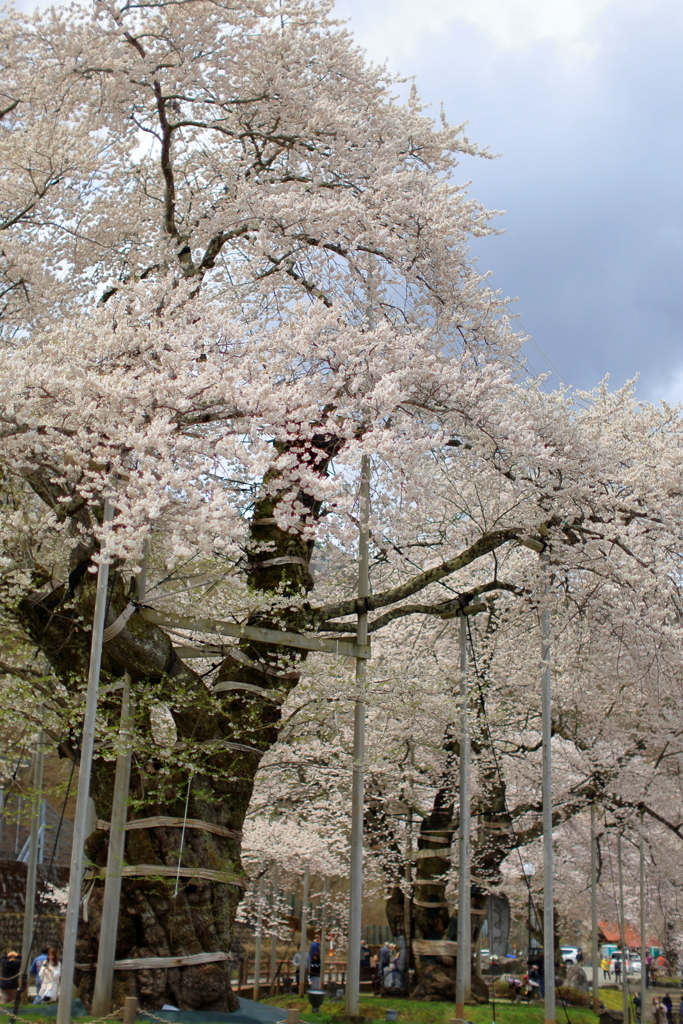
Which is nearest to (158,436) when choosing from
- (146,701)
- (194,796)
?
(146,701)


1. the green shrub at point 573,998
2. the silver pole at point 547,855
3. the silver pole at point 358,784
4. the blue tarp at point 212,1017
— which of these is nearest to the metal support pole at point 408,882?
the silver pole at point 547,855

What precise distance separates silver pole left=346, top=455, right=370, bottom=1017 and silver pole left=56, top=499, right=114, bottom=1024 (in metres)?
3.28

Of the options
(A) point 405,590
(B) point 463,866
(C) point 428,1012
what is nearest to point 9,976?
(C) point 428,1012

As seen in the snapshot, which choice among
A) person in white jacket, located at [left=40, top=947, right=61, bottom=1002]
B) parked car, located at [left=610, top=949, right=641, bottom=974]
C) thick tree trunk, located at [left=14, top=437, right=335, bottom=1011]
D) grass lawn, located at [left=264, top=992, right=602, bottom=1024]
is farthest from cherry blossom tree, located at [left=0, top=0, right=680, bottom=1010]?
parked car, located at [left=610, top=949, right=641, bottom=974]

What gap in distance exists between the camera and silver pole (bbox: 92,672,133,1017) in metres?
9.11

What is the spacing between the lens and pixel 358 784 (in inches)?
460

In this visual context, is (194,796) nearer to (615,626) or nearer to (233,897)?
(233,897)

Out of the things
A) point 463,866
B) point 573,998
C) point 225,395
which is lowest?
point 573,998

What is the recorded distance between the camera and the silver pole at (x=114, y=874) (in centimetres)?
911

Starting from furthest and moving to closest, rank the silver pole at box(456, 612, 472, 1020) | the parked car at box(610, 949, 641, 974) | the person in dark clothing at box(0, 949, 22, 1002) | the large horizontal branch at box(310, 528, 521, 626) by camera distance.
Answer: the parked car at box(610, 949, 641, 974) < the person in dark clothing at box(0, 949, 22, 1002) < the silver pole at box(456, 612, 472, 1020) < the large horizontal branch at box(310, 528, 521, 626)

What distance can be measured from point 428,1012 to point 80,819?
10.4 meters

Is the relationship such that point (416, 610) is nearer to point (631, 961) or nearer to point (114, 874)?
point (114, 874)

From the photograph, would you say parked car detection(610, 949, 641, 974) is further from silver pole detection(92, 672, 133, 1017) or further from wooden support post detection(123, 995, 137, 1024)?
wooden support post detection(123, 995, 137, 1024)

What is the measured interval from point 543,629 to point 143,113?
9.55 metres
